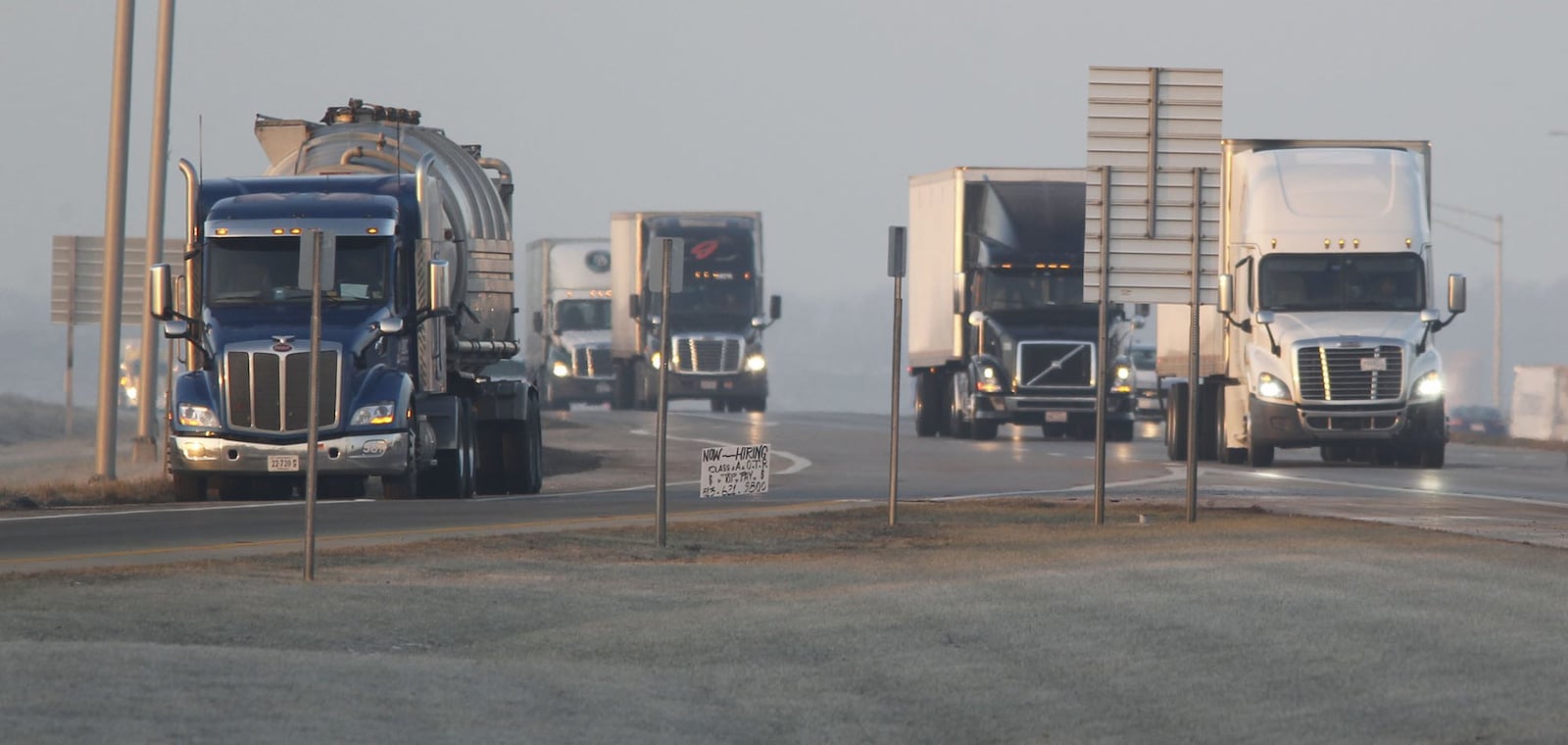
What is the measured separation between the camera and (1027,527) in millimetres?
20375

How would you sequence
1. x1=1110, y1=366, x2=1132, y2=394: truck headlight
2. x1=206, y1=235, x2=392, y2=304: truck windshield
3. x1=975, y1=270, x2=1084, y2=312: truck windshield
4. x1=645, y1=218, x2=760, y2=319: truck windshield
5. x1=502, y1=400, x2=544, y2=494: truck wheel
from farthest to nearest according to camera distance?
x1=645, y1=218, x2=760, y2=319: truck windshield, x1=1110, y1=366, x2=1132, y2=394: truck headlight, x1=975, y1=270, x2=1084, y2=312: truck windshield, x1=502, y1=400, x2=544, y2=494: truck wheel, x1=206, y1=235, x2=392, y2=304: truck windshield

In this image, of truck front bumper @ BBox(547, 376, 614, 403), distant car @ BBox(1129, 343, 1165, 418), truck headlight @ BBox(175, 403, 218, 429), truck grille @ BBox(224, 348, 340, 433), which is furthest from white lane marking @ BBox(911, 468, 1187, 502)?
truck front bumper @ BBox(547, 376, 614, 403)

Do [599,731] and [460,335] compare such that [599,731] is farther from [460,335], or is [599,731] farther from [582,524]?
[460,335]

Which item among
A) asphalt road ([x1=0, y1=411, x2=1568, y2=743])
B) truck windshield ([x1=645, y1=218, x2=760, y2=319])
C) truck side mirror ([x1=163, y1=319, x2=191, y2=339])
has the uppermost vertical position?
truck windshield ([x1=645, y1=218, x2=760, y2=319])

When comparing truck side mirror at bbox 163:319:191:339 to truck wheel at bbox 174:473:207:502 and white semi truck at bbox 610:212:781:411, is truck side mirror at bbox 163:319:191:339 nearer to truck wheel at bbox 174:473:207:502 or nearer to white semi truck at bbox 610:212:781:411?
truck wheel at bbox 174:473:207:502

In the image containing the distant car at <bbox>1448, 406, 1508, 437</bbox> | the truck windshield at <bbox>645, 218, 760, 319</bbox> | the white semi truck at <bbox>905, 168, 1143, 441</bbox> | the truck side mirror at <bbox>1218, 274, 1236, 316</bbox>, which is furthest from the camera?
the distant car at <bbox>1448, 406, 1508, 437</bbox>

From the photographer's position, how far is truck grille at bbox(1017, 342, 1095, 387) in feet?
143

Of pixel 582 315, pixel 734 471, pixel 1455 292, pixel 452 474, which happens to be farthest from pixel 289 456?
pixel 582 315

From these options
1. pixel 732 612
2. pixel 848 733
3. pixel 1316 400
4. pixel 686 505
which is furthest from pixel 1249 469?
pixel 848 733

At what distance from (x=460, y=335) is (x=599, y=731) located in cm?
1711

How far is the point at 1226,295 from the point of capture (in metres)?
31.3

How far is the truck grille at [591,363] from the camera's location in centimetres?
7019

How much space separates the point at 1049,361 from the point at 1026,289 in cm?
150

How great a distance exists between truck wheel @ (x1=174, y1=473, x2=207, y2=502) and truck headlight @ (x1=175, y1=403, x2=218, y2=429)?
2.78 ft
